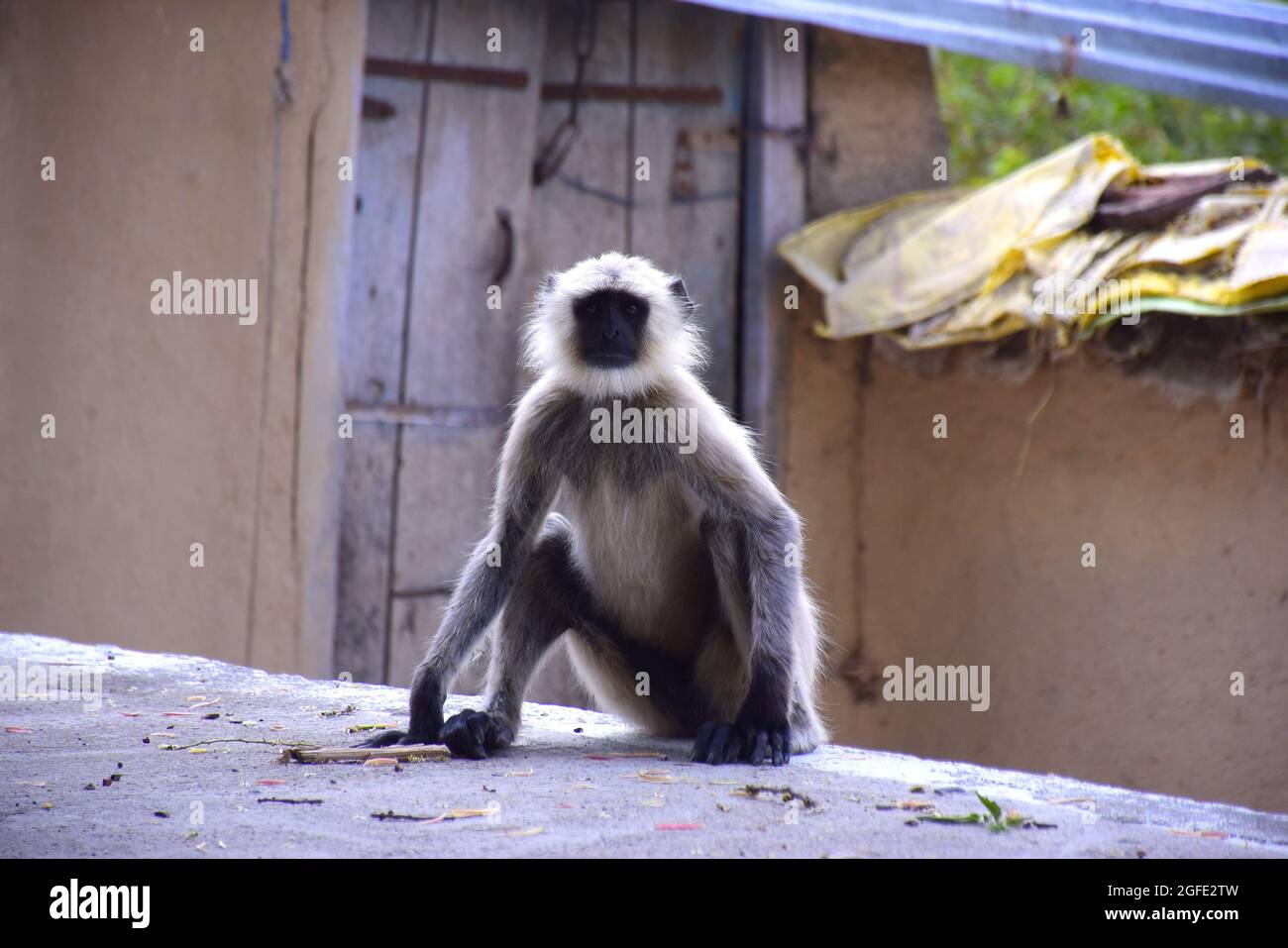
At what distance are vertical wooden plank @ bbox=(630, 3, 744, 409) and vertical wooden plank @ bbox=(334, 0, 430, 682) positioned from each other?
1.28 meters

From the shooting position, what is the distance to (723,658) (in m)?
4.32

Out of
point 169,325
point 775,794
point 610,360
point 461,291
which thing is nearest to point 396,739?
point 775,794

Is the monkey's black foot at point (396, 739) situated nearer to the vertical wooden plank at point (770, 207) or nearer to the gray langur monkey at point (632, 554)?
the gray langur monkey at point (632, 554)

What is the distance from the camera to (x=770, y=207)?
7.66 m

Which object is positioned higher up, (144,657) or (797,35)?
(797,35)

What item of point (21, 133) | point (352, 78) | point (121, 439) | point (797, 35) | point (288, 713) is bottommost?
point (288, 713)

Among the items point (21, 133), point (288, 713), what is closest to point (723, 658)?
point (288, 713)

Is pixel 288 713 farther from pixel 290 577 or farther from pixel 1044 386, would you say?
pixel 1044 386

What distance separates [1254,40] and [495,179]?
145 inches

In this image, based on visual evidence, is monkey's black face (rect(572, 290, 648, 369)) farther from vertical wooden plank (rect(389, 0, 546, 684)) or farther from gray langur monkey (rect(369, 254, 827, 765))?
vertical wooden plank (rect(389, 0, 546, 684))

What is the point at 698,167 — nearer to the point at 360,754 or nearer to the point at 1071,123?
the point at 360,754

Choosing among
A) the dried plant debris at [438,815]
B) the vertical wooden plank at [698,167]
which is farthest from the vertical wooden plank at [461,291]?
the dried plant debris at [438,815]

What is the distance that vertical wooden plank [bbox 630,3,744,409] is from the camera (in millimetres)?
7793

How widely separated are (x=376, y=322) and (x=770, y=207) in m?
2.18
